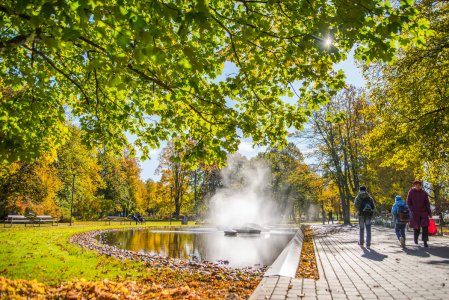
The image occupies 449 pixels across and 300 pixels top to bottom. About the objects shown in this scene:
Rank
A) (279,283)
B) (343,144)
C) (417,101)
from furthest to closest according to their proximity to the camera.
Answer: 1. (343,144)
2. (417,101)
3. (279,283)

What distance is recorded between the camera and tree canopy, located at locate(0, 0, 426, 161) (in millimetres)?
4129

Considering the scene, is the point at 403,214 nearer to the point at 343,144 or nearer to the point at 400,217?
the point at 400,217

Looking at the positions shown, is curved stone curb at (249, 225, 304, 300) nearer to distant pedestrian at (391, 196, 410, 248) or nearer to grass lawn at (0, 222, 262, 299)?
grass lawn at (0, 222, 262, 299)

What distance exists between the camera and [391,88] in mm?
15219

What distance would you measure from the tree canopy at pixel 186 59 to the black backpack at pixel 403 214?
20.9 feet

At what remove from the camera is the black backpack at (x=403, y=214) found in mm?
11277

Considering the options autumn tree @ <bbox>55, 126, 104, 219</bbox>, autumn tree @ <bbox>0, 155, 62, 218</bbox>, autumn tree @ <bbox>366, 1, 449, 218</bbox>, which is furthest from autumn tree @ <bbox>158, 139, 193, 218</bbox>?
autumn tree @ <bbox>366, 1, 449, 218</bbox>

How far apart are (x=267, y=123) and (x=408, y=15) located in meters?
3.70

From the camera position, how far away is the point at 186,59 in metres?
4.40

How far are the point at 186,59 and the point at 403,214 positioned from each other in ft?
33.8

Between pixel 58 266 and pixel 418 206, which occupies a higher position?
pixel 418 206

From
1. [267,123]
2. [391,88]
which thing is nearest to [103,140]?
[267,123]

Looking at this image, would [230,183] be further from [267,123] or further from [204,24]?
[204,24]

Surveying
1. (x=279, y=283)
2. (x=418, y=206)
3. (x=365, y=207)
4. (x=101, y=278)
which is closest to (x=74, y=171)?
(x=101, y=278)
